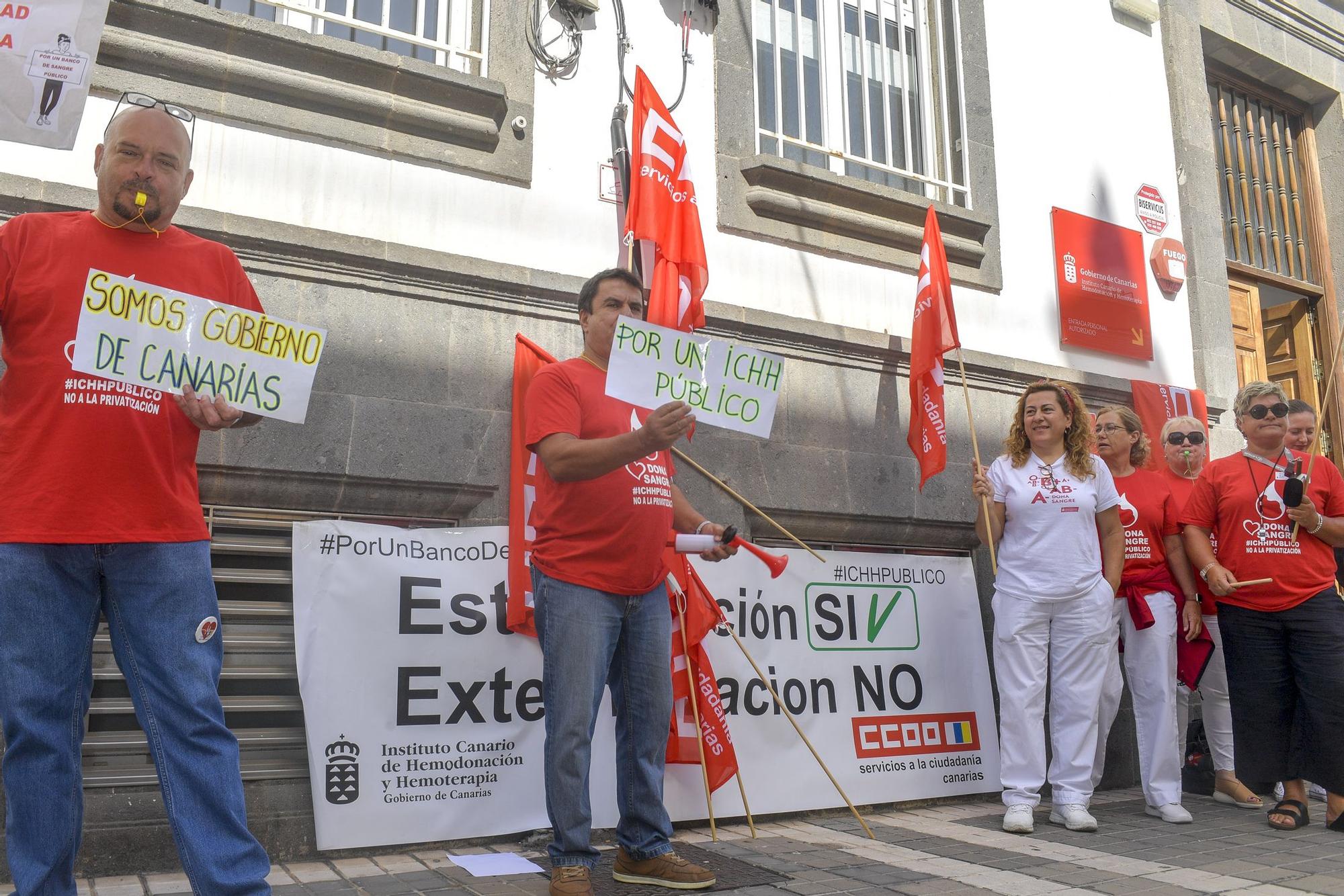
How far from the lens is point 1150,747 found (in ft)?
17.6

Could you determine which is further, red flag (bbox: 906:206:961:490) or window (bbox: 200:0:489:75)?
red flag (bbox: 906:206:961:490)

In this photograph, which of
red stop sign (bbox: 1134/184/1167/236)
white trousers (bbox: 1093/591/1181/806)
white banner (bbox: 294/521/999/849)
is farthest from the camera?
red stop sign (bbox: 1134/184/1167/236)

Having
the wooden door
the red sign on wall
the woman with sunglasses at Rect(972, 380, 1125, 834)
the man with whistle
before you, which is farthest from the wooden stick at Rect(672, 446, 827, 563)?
the wooden door

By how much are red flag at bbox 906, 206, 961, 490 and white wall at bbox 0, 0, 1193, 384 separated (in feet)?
1.06

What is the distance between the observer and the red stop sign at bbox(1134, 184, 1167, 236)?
26.2ft

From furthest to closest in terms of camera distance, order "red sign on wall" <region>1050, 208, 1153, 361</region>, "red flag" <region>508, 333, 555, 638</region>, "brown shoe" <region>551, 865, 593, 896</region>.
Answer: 1. "red sign on wall" <region>1050, 208, 1153, 361</region>
2. "red flag" <region>508, 333, 555, 638</region>
3. "brown shoe" <region>551, 865, 593, 896</region>

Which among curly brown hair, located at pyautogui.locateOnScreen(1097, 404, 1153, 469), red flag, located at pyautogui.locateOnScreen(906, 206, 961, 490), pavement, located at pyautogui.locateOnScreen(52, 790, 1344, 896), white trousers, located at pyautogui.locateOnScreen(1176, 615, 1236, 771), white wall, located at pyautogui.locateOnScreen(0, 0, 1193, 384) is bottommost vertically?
pavement, located at pyautogui.locateOnScreen(52, 790, 1344, 896)

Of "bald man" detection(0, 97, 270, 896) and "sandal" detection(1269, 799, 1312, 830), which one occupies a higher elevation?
"bald man" detection(0, 97, 270, 896)

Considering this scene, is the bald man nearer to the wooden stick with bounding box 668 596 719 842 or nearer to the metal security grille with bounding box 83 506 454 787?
the metal security grille with bounding box 83 506 454 787

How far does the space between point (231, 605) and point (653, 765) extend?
1.82m

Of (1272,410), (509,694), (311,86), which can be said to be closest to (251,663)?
(509,694)

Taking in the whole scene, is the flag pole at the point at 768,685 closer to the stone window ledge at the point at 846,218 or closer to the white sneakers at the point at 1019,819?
the white sneakers at the point at 1019,819

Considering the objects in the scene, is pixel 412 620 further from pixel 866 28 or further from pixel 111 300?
pixel 866 28

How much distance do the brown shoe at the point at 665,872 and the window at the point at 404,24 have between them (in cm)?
370
